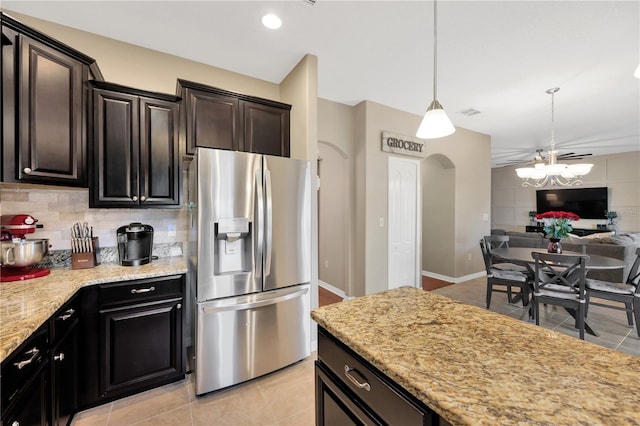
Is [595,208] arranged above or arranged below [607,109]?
below

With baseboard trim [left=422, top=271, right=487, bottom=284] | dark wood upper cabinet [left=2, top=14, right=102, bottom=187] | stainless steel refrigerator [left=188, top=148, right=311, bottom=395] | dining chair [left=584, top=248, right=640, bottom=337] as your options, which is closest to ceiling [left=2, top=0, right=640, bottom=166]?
dark wood upper cabinet [left=2, top=14, right=102, bottom=187]

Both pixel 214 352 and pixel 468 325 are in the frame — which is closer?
pixel 468 325

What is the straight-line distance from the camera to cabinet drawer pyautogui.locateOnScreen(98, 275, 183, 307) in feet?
5.77

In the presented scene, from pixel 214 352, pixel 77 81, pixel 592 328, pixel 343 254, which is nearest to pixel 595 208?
pixel 592 328

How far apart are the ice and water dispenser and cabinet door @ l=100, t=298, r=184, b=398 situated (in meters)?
0.45

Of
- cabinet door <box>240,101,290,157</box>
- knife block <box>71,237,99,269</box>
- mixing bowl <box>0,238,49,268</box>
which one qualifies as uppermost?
cabinet door <box>240,101,290,157</box>

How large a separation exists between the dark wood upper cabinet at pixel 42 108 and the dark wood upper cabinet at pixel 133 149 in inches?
4.3

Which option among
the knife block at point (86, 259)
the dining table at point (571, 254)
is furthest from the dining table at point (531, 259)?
the knife block at point (86, 259)

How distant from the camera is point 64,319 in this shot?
1.47 meters

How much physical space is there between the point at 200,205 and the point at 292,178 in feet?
2.54

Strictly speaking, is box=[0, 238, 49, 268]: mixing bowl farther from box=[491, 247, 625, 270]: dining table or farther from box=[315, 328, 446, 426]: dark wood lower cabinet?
box=[491, 247, 625, 270]: dining table

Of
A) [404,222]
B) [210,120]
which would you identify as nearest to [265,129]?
[210,120]

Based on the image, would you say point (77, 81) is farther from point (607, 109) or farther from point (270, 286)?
point (607, 109)

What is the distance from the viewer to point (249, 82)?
2873 millimetres
